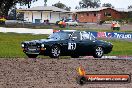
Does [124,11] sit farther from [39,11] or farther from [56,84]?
[56,84]

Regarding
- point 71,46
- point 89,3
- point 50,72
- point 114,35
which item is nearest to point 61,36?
point 71,46

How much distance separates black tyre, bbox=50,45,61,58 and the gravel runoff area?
2.24 m

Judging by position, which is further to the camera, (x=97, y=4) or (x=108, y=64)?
(x=97, y=4)

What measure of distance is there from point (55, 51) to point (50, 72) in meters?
5.73

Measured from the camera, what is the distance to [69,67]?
53.3ft

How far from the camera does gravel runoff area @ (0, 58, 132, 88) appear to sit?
466 inches

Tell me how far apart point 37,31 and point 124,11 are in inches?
2589

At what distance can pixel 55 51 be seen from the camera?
66.7 ft

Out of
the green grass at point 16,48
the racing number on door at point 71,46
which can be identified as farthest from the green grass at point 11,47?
the racing number on door at point 71,46

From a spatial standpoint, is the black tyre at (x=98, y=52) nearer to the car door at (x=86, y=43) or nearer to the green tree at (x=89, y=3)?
the car door at (x=86, y=43)

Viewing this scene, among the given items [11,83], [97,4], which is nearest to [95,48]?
[11,83]

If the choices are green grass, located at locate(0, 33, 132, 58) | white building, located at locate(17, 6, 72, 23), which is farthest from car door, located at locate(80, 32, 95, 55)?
white building, located at locate(17, 6, 72, 23)

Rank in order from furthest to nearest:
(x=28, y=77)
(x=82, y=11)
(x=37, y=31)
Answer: (x=82, y=11)
(x=37, y=31)
(x=28, y=77)

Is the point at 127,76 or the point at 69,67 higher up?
the point at 127,76
